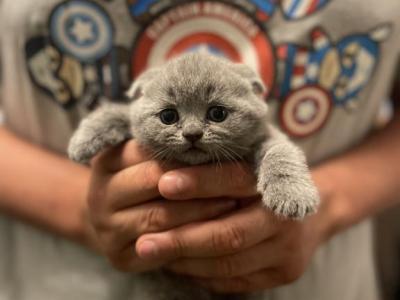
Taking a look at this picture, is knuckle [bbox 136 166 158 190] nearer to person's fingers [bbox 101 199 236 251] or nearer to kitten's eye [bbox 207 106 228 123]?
person's fingers [bbox 101 199 236 251]

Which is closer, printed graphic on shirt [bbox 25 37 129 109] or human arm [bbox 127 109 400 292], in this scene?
human arm [bbox 127 109 400 292]

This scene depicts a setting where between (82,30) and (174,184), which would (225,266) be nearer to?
(174,184)

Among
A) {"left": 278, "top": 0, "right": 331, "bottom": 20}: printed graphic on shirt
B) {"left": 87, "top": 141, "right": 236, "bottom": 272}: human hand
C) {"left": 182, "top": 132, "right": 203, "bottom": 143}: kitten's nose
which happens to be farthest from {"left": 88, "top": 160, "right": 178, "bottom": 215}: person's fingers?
{"left": 278, "top": 0, "right": 331, "bottom": 20}: printed graphic on shirt

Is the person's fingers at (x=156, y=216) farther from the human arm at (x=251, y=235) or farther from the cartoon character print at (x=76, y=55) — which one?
the cartoon character print at (x=76, y=55)

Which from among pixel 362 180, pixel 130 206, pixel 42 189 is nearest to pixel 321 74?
pixel 362 180

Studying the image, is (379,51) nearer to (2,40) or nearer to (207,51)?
(207,51)

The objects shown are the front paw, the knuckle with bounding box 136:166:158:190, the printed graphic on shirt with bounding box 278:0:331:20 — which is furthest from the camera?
the printed graphic on shirt with bounding box 278:0:331:20

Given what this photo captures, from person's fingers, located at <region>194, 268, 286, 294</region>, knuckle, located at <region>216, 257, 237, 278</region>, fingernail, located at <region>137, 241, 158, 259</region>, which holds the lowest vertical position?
person's fingers, located at <region>194, 268, 286, 294</region>
